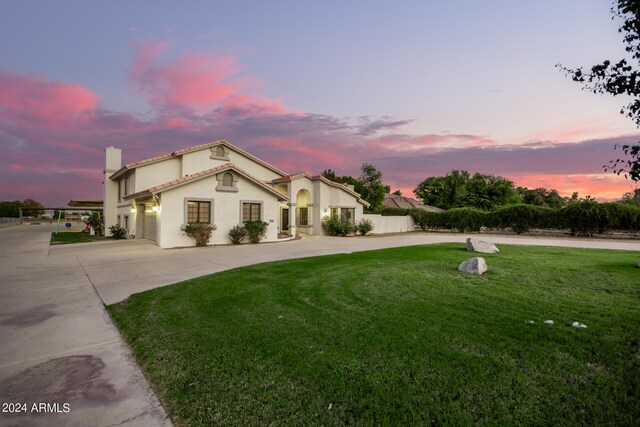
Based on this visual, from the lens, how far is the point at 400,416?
7.64ft

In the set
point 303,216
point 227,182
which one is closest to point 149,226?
point 227,182

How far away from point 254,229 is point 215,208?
254cm

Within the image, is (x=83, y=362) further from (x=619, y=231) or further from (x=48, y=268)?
(x=619, y=231)

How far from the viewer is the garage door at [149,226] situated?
18.3 m

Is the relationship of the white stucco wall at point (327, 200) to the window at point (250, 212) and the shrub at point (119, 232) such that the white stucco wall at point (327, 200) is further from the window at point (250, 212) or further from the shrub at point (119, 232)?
the shrub at point (119, 232)

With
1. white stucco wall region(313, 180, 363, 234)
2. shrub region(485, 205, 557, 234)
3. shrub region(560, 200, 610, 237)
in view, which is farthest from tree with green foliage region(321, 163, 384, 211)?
shrub region(560, 200, 610, 237)

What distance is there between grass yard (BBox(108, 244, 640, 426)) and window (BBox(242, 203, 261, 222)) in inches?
470

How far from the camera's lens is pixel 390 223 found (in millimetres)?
30750

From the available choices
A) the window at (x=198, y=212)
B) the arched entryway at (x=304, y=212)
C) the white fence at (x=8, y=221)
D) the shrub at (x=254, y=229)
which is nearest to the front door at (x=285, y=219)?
the arched entryway at (x=304, y=212)

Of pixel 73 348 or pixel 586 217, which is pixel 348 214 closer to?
pixel 586 217

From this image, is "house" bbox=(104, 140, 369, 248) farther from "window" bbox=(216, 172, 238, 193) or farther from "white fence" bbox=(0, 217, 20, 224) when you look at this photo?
"white fence" bbox=(0, 217, 20, 224)

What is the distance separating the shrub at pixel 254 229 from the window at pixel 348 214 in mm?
9577

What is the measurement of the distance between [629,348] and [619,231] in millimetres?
26985

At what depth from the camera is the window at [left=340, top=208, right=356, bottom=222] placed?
86.4ft
